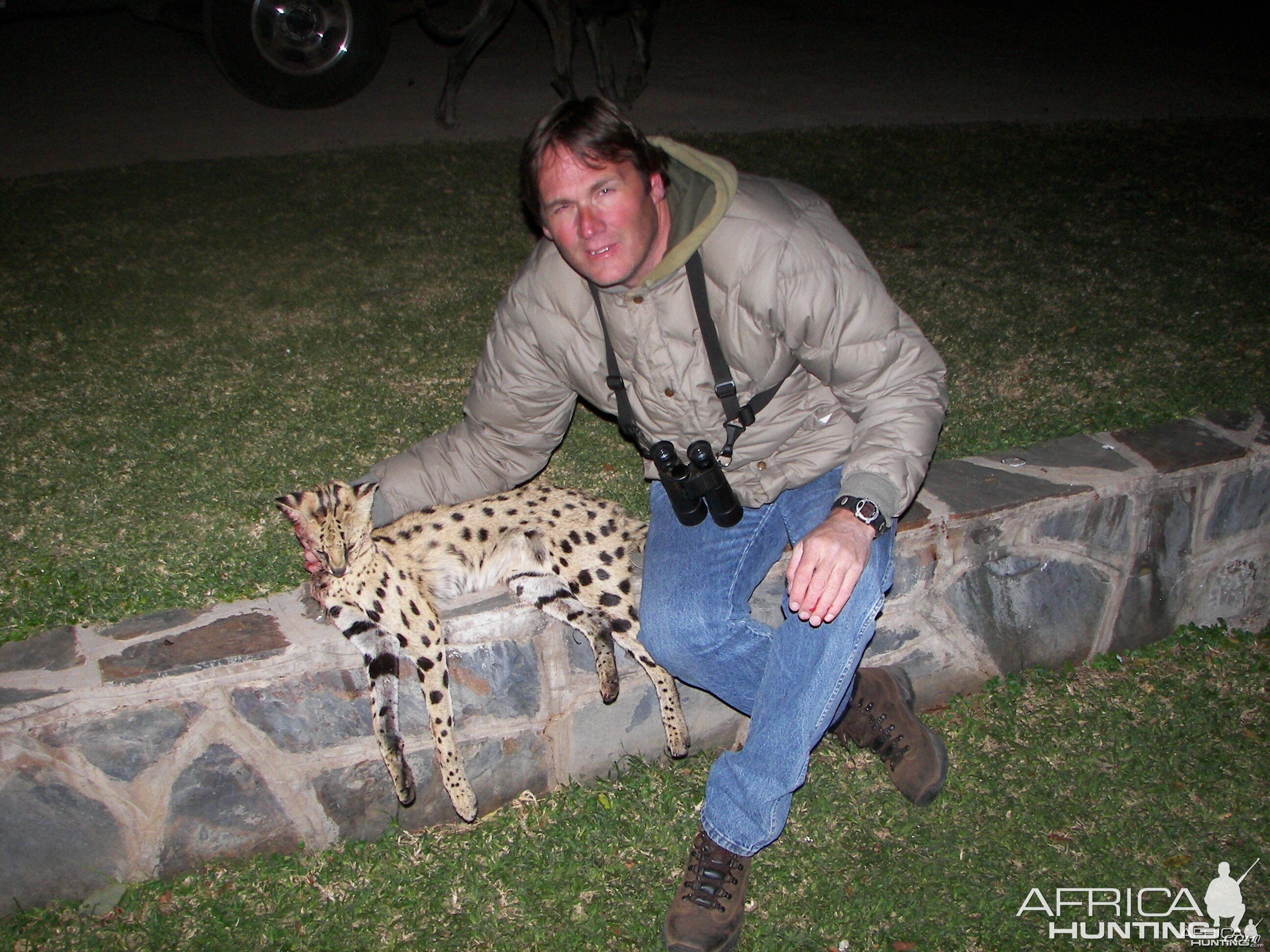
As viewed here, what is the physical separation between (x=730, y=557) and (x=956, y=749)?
1298 millimetres

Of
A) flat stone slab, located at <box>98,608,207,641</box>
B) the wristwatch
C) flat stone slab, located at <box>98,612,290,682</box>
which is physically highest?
the wristwatch

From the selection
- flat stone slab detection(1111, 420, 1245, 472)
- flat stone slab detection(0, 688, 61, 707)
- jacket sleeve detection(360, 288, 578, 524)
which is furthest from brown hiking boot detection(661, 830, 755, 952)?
flat stone slab detection(1111, 420, 1245, 472)

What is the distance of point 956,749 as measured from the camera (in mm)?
3738

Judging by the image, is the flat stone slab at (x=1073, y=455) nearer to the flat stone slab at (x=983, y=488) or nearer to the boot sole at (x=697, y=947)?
the flat stone slab at (x=983, y=488)

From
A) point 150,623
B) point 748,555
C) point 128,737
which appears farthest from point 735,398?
point 128,737

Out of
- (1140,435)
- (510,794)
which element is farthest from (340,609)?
(1140,435)

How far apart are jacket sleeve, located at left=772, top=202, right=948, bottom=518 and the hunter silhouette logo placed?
58.8 inches

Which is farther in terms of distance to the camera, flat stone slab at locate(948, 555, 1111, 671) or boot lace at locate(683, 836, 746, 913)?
flat stone slab at locate(948, 555, 1111, 671)

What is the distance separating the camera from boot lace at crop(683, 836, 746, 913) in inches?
121

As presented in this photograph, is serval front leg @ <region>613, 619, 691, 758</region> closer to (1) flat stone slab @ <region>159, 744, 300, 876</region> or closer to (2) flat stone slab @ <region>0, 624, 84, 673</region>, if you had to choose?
(1) flat stone slab @ <region>159, 744, 300, 876</region>

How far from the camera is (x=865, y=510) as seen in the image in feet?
9.39

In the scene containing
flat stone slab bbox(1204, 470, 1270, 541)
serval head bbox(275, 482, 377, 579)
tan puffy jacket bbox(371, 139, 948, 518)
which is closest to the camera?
tan puffy jacket bbox(371, 139, 948, 518)

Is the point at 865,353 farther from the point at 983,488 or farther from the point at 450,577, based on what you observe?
the point at 450,577

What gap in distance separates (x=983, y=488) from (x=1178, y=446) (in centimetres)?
101
